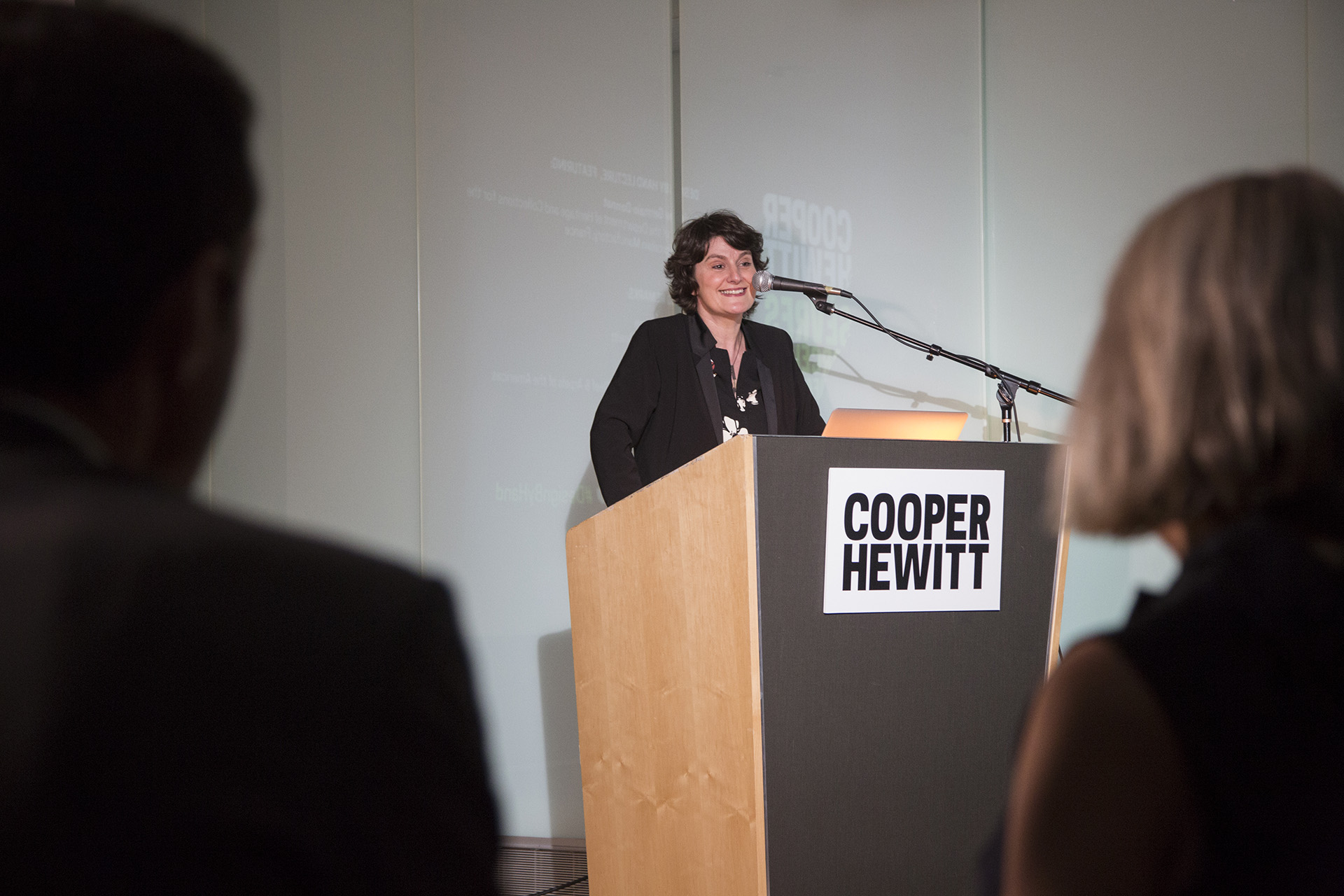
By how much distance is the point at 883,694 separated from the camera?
1895 millimetres

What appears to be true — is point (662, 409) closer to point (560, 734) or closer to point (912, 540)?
point (912, 540)

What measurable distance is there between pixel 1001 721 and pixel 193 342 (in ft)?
6.04

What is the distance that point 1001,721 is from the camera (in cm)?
200

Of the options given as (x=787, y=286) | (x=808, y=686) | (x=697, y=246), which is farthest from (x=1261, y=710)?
(x=697, y=246)

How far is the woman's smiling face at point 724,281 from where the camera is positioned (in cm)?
321

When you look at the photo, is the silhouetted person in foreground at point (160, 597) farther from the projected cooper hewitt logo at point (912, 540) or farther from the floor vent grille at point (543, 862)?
the floor vent grille at point (543, 862)

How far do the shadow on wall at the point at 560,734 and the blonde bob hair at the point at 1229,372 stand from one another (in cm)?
322

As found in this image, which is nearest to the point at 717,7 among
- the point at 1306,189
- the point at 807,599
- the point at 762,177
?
the point at 762,177

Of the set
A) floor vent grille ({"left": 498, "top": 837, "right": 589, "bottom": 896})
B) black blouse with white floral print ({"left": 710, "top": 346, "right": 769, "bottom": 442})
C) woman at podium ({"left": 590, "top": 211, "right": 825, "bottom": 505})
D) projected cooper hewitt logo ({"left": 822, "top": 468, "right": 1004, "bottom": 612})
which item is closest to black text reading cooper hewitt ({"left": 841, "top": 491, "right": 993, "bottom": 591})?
projected cooper hewitt logo ({"left": 822, "top": 468, "right": 1004, "bottom": 612})

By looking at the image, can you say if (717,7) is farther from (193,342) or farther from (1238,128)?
(193,342)

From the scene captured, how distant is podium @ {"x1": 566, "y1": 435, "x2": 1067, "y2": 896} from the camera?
70.5 inches

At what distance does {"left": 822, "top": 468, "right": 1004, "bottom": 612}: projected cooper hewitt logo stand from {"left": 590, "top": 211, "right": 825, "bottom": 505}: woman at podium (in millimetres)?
1004

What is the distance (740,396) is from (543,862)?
1.84 meters

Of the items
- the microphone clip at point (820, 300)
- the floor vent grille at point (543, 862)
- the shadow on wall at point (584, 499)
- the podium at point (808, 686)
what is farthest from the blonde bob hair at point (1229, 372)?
the floor vent grille at point (543, 862)
